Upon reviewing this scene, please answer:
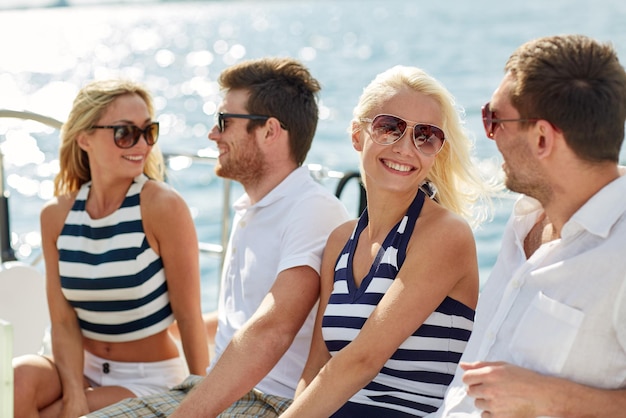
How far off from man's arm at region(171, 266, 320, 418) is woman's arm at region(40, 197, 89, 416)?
60 centimetres

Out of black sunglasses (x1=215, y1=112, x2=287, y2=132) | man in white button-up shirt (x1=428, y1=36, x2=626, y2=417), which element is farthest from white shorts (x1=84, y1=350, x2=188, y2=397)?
man in white button-up shirt (x1=428, y1=36, x2=626, y2=417)

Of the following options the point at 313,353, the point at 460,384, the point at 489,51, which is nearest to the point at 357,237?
the point at 313,353

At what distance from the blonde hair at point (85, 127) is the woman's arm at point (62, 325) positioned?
3.9 inches

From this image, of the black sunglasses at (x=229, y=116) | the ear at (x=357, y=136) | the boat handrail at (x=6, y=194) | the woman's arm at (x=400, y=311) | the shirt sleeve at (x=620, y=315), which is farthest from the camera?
the boat handrail at (x=6, y=194)

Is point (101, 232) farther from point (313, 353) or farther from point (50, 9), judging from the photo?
point (50, 9)

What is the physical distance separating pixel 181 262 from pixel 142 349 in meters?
0.32

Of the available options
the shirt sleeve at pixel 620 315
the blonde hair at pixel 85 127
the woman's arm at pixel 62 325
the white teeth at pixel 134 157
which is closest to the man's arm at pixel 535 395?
the shirt sleeve at pixel 620 315

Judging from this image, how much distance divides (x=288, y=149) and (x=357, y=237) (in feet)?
1.80

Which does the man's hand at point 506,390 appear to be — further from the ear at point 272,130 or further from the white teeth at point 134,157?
the white teeth at point 134,157

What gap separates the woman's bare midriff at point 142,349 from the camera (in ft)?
9.73

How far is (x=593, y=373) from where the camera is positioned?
5.79 ft

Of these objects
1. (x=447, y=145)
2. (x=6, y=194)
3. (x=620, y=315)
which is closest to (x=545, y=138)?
(x=620, y=315)

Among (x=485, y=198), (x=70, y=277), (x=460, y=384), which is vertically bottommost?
(x=70, y=277)

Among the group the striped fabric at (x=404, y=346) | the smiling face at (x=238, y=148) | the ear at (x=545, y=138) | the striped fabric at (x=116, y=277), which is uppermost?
the ear at (x=545, y=138)
